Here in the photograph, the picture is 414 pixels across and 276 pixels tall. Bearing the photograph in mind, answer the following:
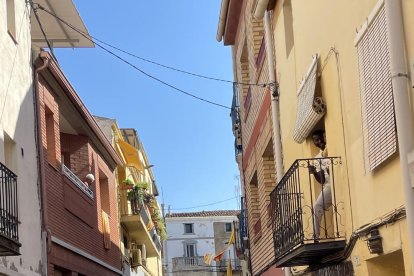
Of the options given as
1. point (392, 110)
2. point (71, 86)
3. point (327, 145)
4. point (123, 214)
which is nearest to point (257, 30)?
point (71, 86)

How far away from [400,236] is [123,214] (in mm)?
18859

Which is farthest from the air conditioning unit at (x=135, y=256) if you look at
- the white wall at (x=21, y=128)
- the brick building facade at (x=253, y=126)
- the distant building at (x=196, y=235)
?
the distant building at (x=196, y=235)

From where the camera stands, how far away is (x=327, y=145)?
8711mm

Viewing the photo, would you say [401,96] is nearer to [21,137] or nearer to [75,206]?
[21,137]

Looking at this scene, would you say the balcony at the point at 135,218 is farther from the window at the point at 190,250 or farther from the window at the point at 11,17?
the window at the point at 190,250

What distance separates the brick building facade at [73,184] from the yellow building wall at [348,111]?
18.8 ft

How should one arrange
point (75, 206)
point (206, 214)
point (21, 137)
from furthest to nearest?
point (206, 214), point (75, 206), point (21, 137)

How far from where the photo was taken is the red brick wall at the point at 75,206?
1405cm

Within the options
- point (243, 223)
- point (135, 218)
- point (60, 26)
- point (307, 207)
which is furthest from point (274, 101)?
A: point (135, 218)

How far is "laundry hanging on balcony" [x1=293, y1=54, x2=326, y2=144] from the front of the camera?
8.77 metres

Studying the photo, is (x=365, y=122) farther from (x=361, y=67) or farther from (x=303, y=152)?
(x=303, y=152)

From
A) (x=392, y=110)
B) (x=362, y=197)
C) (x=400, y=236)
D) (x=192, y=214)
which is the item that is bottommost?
(x=400, y=236)

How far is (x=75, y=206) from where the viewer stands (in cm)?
1612

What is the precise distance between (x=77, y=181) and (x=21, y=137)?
4729 millimetres
